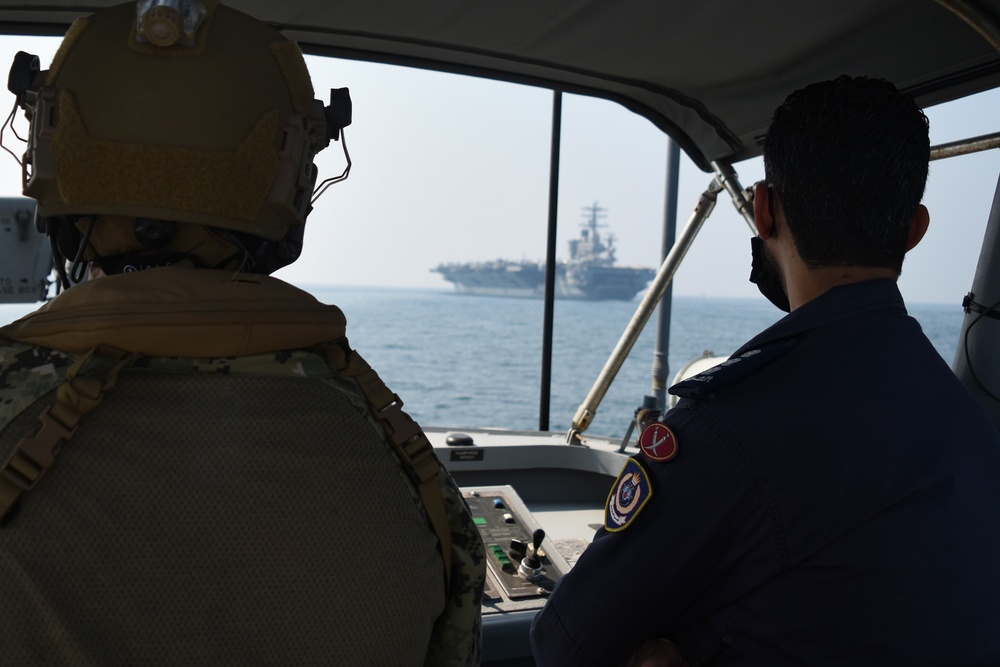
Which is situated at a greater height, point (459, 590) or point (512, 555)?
point (459, 590)

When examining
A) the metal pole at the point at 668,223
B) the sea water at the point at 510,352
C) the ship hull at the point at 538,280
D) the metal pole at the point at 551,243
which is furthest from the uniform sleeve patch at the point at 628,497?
the ship hull at the point at 538,280

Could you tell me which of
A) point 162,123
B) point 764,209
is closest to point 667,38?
point 764,209

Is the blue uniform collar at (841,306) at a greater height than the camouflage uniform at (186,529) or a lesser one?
greater

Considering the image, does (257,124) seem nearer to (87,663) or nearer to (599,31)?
(87,663)

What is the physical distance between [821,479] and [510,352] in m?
52.3

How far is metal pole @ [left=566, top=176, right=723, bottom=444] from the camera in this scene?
3.06 m

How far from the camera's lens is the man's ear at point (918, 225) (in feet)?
3.95

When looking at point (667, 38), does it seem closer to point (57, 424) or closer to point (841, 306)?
point (841, 306)

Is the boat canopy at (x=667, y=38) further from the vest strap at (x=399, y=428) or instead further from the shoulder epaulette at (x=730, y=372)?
the vest strap at (x=399, y=428)

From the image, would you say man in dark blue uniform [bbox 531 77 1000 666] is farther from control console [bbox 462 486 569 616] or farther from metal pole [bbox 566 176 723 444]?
metal pole [bbox 566 176 723 444]

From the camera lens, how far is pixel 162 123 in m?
0.93

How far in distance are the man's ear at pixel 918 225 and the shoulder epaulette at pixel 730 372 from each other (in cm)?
25

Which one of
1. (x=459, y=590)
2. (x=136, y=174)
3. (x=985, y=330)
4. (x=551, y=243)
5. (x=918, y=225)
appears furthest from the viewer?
(x=551, y=243)

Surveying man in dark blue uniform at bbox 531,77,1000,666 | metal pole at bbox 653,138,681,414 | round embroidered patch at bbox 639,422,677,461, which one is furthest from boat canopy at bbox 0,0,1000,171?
metal pole at bbox 653,138,681,414
